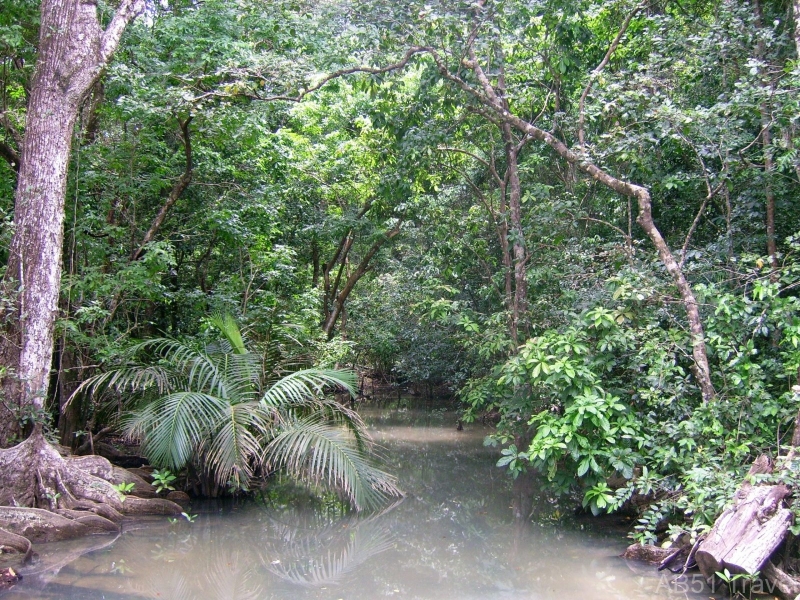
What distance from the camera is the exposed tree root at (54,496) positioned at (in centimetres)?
549

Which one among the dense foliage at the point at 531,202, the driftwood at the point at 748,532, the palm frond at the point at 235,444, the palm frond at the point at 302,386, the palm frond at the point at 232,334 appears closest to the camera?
the driftwood at the point at 748,532

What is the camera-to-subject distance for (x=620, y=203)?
8.54 metres

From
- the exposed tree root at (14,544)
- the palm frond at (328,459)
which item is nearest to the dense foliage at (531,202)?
the palm frond at (328,459)

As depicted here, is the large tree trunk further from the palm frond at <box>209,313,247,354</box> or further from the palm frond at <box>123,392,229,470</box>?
the palm frond at <box>209,313,247,354</box>

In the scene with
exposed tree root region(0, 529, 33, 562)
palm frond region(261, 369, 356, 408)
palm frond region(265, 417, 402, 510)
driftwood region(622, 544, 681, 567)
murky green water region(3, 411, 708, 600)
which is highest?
palm frond region(261, 369, 356, 408)

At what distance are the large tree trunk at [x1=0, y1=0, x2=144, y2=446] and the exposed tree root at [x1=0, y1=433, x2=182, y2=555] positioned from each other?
42 centimetres

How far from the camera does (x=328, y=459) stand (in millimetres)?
6559

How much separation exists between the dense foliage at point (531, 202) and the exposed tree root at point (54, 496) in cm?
126

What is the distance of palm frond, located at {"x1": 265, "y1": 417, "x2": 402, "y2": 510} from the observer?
6.50 meters

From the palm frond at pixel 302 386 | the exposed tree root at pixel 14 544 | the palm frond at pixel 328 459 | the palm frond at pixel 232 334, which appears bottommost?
the exposed tree root at pixel 14 544

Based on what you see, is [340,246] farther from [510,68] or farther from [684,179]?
[684,179]

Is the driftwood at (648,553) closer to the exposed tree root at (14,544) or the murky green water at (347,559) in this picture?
the murky green water at (347,559)

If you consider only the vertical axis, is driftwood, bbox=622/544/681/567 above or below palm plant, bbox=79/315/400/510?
below

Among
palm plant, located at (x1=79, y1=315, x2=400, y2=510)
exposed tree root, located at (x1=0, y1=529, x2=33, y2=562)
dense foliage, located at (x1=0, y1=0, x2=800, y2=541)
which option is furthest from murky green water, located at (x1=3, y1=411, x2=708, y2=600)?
dense foliage, located at (x1=0, y1=0, x2=800, y2=541)
